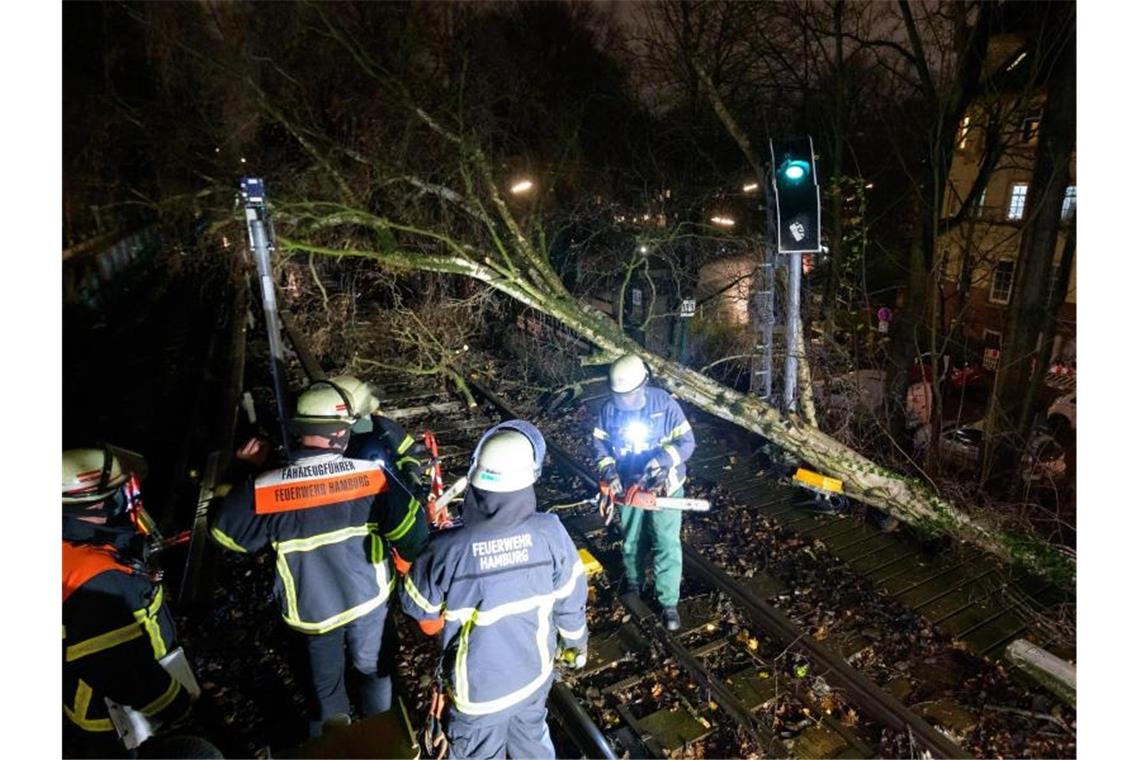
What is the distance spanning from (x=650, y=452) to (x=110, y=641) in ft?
12.3

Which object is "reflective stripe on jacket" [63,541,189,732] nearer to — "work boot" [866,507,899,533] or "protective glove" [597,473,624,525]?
"protective glove" [597,473,624,525]

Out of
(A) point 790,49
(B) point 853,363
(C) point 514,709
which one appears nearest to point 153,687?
(C) point 514,709

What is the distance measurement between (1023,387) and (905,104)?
204 inches

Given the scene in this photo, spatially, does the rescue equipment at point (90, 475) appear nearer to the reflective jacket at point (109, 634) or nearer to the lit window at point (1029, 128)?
the reflective jacket at point (109, 634)

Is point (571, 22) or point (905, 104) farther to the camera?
point (571, 22)

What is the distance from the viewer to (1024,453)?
8234mm

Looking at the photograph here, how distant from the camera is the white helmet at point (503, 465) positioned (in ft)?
8.90

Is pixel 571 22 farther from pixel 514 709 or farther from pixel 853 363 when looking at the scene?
pixel 514 709

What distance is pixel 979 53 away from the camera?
8.64 meters

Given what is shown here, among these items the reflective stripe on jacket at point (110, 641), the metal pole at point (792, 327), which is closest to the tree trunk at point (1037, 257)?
the metal pole at point (792, 327)

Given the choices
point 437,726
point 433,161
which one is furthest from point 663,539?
point 433,161

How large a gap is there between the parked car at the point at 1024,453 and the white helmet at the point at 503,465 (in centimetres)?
761

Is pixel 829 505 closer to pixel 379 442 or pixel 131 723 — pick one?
pixel 379 442

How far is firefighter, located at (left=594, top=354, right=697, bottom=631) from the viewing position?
4.98 m
